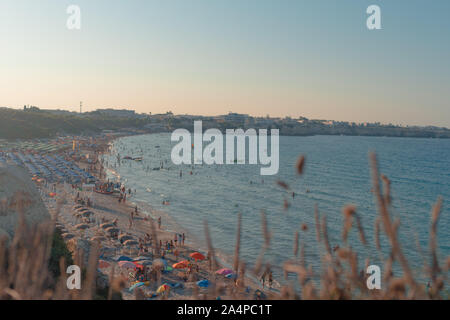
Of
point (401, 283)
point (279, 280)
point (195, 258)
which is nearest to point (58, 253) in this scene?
point (195, 258)

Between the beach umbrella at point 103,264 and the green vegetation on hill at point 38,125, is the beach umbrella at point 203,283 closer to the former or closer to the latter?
the beach umbrella at point 103,264

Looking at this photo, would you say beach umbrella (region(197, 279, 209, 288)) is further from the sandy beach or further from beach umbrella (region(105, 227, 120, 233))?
beach umbrella (region(105, 227, 120, 233))

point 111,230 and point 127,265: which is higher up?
point 111,230

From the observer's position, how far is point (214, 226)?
3039cm

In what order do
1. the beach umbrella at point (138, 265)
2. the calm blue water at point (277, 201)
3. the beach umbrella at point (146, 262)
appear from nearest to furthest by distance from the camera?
the beach umbrella at point (138, 265) → the beach umbrella at point (146, 262) → the calm blue water at point (277, 201)

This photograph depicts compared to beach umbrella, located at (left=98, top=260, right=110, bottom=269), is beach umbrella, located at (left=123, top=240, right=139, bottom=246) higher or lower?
lower

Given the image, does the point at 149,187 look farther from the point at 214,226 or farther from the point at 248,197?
the point at 214,226

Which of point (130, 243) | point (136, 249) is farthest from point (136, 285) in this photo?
Answer: point (130, 243)

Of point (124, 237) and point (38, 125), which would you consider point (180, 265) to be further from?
point (38, 125)

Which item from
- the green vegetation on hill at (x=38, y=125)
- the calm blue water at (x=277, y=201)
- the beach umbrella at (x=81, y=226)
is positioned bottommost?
the calm blue water at (x=277, y=201)

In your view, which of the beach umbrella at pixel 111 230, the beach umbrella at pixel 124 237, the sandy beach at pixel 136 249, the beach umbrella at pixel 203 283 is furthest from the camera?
the beach umbrella at pixel 111 230

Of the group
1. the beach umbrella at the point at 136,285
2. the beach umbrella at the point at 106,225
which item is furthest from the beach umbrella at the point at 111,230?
the beach umbrella at the point at 136,285

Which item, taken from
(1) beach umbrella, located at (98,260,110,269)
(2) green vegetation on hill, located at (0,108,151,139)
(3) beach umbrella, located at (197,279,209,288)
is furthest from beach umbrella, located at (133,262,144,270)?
(2) green vegetation on hill, located at (0,108,151,139)

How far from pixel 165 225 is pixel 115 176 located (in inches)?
988
